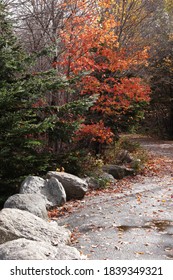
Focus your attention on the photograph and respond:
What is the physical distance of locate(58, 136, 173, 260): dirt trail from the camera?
6031 millimetres

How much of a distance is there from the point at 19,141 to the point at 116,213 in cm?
324

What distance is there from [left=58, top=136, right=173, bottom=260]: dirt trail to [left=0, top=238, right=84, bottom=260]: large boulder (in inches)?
35.7

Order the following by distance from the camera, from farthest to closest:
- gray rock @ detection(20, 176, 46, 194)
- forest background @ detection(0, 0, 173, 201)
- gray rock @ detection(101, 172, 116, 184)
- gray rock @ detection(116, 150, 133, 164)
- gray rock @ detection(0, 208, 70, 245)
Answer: gray rock @ detection(116, 150, 133, 164), gray rock @ detection(101, 172, 116, 184), forest background @ detection(0, 0, 173, 201), gray rock @ detection(20, 176, 46, 194), gray rock @ detection(0, 208, 70, 245)


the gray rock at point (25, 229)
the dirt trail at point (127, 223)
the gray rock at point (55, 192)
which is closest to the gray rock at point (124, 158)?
the dirt trail at point (127, 223)

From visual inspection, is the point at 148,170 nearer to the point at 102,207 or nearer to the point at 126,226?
the point at 102,207

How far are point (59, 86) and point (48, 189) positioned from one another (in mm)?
2981

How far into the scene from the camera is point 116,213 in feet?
27.3

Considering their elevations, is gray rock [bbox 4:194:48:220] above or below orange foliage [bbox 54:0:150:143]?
below

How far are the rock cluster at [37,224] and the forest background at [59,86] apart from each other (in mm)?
852

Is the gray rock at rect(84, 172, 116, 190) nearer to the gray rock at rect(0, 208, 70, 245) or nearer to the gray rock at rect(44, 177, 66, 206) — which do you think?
the gray rock at rect(44, 177, 66, 206)

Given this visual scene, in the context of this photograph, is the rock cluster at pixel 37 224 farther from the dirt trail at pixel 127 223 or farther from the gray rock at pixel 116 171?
the gray rock at pixel 116 171

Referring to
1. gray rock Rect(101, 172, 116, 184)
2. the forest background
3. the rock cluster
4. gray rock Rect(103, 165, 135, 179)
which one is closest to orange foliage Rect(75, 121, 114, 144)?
the forest background

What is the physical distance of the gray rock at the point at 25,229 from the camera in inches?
225

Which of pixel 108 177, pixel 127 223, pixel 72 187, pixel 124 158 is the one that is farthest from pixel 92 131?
pixel 127 223
